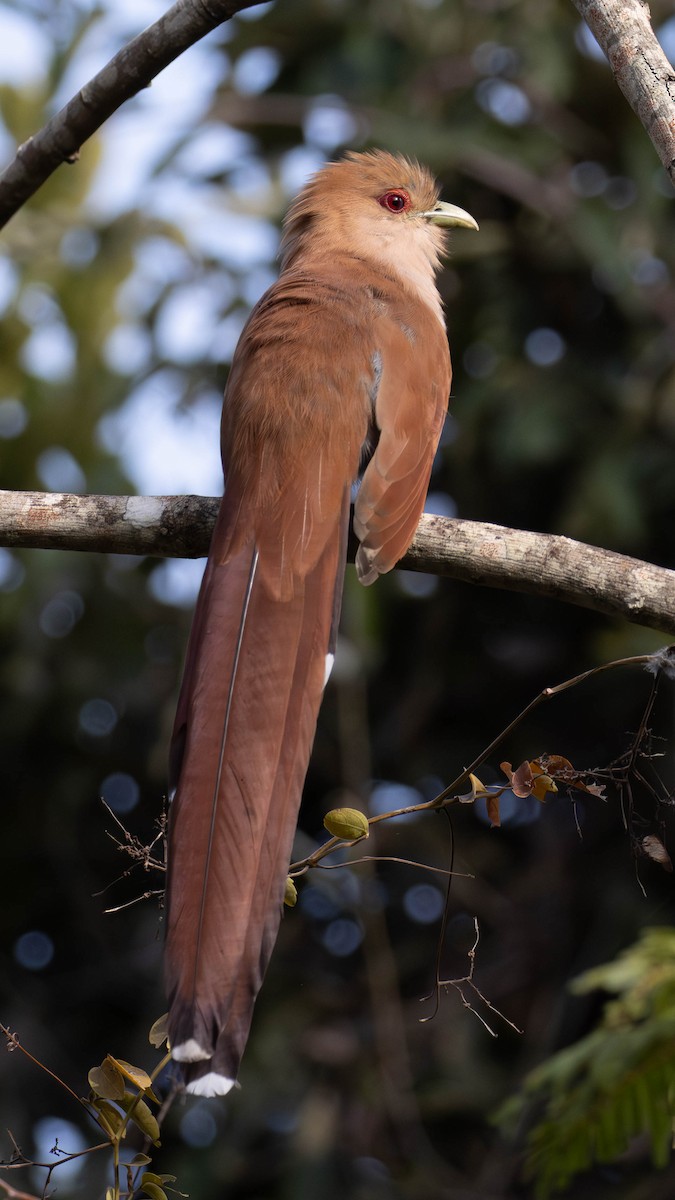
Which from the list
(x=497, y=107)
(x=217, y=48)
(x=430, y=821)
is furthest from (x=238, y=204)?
(x=430, y=821)

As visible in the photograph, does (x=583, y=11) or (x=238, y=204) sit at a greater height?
(x=583, y=11)

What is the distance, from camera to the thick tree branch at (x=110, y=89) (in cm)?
282

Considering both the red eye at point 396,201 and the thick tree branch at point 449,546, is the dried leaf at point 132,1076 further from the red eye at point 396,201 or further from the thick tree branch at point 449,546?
the red eye at point 396,201

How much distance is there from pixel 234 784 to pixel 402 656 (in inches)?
144

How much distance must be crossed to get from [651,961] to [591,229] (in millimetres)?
3152

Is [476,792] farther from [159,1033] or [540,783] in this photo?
[159,1033]

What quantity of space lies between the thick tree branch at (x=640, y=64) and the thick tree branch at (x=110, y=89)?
0.80 m

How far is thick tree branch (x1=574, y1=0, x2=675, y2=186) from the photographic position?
2.25 metres

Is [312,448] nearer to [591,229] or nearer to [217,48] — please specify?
[591,229]

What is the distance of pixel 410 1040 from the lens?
17.6 feet

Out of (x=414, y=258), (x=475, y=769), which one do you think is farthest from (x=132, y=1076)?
(x=414, y=258)

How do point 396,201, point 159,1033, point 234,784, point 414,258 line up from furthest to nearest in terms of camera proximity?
point 396,201
point 414,258
point 234,784
point 159,1033

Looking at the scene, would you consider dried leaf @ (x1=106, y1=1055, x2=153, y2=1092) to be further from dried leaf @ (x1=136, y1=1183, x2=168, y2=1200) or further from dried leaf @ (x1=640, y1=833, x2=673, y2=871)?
dried leaf @ (x1=640, y1=833, x2=673, y2=871)

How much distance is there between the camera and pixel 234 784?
6.99ft
